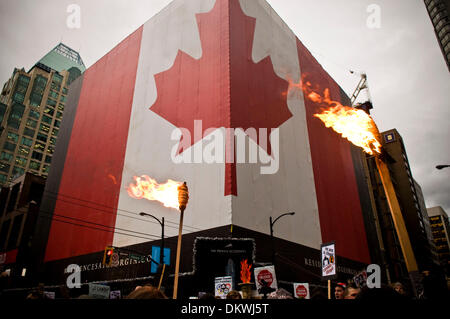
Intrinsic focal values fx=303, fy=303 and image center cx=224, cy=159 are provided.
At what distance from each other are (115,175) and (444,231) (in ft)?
559

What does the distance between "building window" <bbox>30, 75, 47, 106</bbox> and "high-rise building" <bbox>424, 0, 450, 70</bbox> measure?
110 meters

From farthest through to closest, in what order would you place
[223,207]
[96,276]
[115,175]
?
[115,175]
[96,276]
[223,207]

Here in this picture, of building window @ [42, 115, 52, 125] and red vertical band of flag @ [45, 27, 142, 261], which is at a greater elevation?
building window @ [42, 115, 52, 125]

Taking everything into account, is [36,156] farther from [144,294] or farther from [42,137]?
[144,294]

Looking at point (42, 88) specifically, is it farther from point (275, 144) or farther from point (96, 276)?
point (275, 144)

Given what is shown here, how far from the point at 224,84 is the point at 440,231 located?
553 feet

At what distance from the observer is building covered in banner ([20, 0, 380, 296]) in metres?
23.9

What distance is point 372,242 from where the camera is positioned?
4094cm

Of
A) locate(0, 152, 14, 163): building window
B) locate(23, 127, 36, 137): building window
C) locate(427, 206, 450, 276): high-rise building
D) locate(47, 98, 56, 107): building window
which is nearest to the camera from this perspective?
locate(0, 152, 14, 163): building window

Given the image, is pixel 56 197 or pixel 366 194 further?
pixel 366 194

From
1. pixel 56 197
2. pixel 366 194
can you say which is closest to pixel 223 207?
pixel 56 197

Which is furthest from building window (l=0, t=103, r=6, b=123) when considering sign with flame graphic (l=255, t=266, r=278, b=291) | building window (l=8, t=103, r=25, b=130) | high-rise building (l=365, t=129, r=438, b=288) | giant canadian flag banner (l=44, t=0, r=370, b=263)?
sign with flame graphic (l=255, t=266, r=278, b=291)

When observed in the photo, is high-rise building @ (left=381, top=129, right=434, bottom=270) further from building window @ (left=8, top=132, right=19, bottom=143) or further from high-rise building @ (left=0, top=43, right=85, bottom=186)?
building window @ (left=8, top=132, right=19, bottom=143)

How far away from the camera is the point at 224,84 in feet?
88.3
